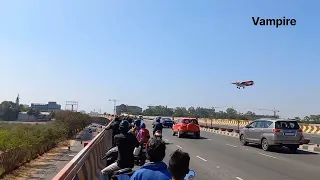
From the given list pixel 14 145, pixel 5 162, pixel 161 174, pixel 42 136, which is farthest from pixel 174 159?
pixel 42 136

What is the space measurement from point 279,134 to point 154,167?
17772mm

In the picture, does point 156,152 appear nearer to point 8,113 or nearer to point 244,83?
point 244,83

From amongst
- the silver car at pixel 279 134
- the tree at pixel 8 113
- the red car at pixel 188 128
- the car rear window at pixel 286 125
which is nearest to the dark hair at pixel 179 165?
the silver car at pixel 279 134

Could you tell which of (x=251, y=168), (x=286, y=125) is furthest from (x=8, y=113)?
(x=251, y=168)

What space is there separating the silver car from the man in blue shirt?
17.5 meters

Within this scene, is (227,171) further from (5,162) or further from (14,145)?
(14,145)

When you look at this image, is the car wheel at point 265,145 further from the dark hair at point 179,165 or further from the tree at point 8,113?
the tree at point 8,113

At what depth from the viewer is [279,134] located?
2034 centimetres

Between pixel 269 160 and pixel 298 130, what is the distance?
5.18m

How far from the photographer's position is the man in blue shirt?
387 cm

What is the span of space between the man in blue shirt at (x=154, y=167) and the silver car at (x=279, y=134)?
17480mm

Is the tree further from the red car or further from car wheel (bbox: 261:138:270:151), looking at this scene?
car wheel (bbox: 261:138:270:151)

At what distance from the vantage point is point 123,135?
24.1ft

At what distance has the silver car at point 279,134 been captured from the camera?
20.4 metres
